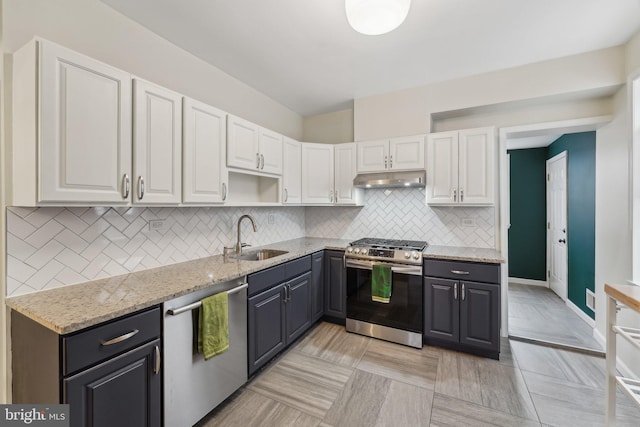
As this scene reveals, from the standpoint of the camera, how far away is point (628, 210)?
2.19m

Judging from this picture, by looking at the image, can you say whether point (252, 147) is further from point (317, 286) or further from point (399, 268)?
point (399, 268)

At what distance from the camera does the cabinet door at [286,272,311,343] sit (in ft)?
8.16

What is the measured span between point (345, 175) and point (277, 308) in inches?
71.7

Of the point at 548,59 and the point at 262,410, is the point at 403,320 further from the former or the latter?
the point at 548,59

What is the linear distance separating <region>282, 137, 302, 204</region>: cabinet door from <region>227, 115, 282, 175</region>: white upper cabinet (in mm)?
104

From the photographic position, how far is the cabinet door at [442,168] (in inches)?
110

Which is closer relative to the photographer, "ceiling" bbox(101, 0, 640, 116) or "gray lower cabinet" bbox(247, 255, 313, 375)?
"ceiling" bbox(101, 0, 640, 116)

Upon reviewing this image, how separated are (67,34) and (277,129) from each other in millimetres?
2111

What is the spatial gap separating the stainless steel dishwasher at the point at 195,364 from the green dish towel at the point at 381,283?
1347 millimetres

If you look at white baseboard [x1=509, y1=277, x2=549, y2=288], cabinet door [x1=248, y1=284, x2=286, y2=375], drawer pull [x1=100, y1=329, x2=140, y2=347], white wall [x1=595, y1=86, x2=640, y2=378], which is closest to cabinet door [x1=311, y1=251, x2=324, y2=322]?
cabinet door [x1=248, y1=284, x2=286, y2=375]

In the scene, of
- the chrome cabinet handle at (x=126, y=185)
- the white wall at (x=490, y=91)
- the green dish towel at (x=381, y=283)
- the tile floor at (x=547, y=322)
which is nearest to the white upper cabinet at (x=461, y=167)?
the white wall at (x=490, y=91)

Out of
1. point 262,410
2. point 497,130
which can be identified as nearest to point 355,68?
A: point 497,130

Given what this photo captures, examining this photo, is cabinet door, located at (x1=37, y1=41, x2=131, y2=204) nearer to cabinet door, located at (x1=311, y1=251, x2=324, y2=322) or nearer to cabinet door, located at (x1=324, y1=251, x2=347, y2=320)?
cabinet door, located at (x1=311, y1=251, x2=324, y2=322)

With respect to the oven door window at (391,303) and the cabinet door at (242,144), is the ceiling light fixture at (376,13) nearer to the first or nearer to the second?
the cabinet door at (242,144)
